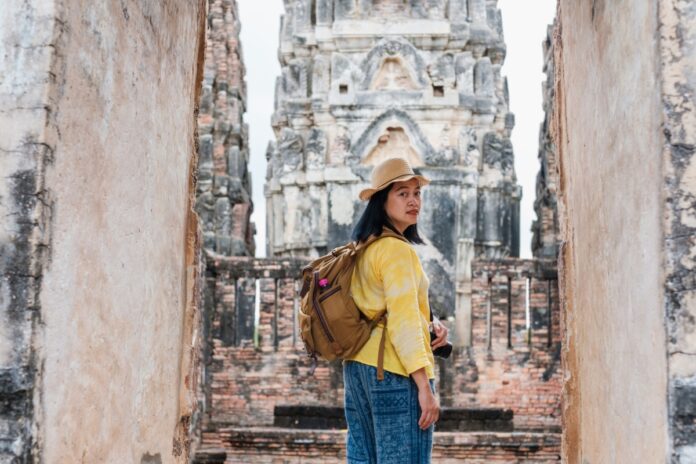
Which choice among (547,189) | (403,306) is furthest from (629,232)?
(547,189)

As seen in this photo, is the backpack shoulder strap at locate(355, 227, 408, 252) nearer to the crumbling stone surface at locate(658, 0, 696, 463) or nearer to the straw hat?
the straw hat

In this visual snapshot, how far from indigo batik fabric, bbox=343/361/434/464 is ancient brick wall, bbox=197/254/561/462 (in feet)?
31.1

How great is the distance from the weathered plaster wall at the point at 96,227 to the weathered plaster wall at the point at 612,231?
1.68 m

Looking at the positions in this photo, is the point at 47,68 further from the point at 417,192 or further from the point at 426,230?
the point at 426,230

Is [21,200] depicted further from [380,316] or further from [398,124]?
[398,124]

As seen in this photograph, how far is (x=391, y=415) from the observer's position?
3.77 metres

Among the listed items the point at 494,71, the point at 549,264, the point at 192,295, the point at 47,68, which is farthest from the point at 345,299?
the point at 494,71

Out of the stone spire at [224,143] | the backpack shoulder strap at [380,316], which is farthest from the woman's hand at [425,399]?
the stone spire at [224,143]

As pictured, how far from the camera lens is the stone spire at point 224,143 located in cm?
1823

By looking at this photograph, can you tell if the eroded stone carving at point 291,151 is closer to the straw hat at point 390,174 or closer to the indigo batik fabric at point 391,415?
the straw hat at point 390,174

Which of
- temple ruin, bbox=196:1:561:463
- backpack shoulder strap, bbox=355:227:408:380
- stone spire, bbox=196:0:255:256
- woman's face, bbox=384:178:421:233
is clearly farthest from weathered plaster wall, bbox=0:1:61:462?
stone spire, bbox=196:0:255:256

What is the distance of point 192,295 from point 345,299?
1073mm

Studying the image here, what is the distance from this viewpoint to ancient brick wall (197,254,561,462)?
1337 centimetres

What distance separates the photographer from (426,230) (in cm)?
1672
